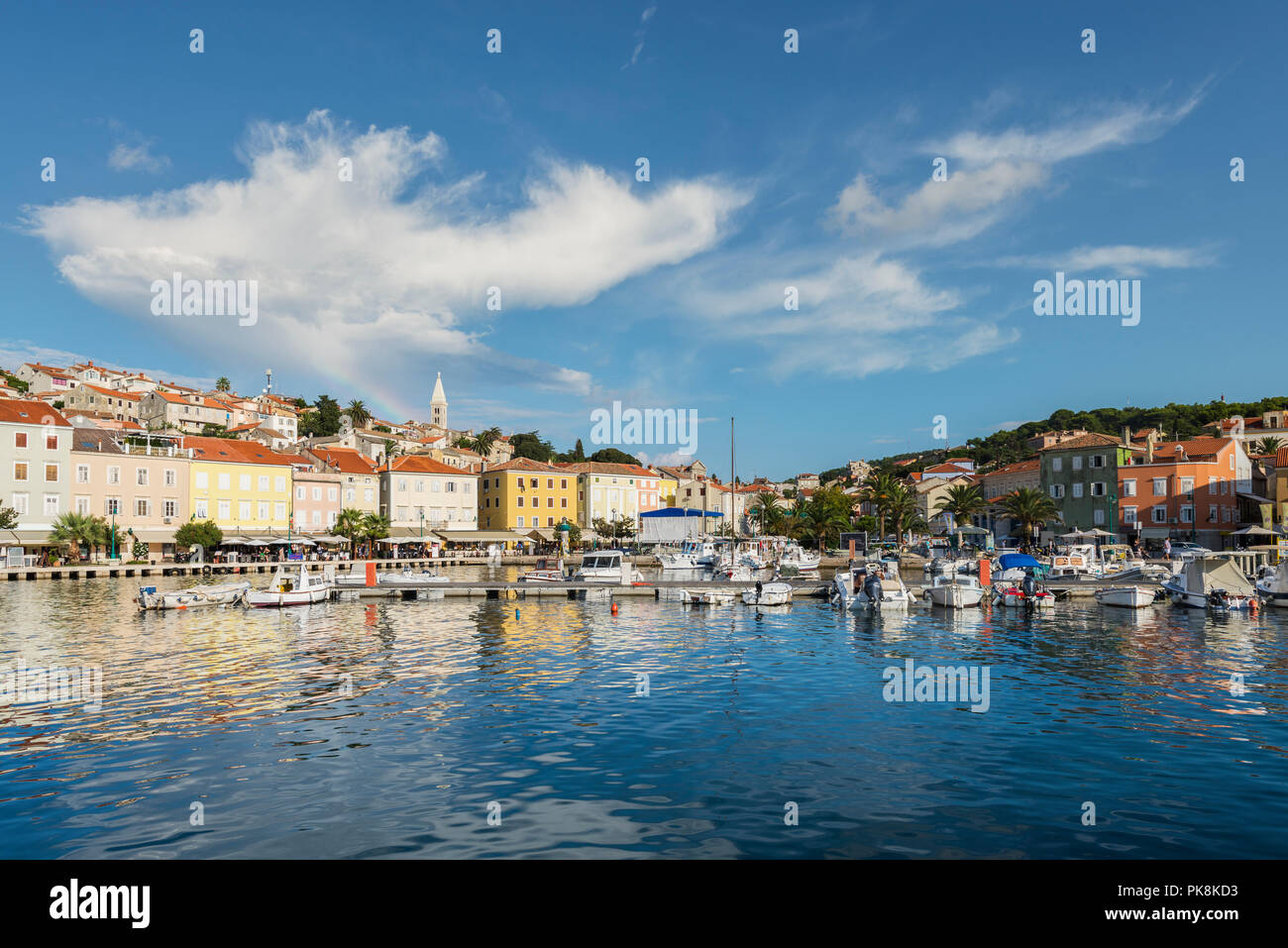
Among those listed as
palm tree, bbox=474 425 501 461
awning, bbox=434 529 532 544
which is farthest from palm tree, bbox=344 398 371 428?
awning, bbox=434 529 532 544

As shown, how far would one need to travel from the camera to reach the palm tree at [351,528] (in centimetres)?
8844

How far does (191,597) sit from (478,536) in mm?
57733

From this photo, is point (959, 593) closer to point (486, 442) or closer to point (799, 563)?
point (799, 563)

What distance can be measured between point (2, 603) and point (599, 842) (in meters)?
52.6

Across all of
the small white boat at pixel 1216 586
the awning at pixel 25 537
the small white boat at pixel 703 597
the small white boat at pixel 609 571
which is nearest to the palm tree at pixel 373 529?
the awning at pixel 25 537

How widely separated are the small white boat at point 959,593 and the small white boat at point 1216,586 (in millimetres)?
11176

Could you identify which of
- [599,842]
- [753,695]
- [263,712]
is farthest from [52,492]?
[599,842]

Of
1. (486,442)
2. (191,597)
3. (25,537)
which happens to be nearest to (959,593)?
(191,597)

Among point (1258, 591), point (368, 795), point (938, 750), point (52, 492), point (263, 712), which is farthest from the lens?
point (52, 492)

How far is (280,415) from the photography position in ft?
537

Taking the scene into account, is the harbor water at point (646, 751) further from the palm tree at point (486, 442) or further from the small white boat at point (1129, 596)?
the palm tree at point (486, 442)

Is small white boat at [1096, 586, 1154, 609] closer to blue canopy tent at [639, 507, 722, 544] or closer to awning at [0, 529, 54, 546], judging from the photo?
blue canopy tent at [639, 507, 722, 544]
